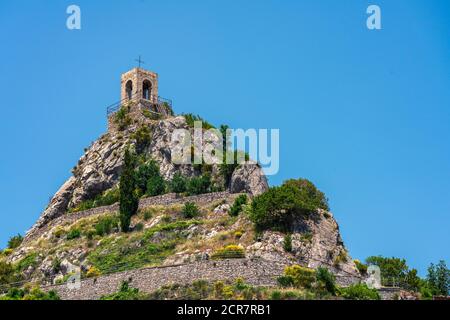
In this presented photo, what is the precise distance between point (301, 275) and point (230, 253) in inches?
250

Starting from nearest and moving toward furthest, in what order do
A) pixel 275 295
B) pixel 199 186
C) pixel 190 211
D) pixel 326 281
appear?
1. pixel 275 295
2. pixel 326 281
3. pixel 190 211
4. pixel 199 186

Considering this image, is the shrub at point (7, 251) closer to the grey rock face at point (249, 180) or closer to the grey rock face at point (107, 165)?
the grey rock face at point (107, 165)

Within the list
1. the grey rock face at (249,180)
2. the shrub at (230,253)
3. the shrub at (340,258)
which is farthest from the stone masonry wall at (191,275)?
the grey rock face at (249,180)

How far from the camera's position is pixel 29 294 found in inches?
2982

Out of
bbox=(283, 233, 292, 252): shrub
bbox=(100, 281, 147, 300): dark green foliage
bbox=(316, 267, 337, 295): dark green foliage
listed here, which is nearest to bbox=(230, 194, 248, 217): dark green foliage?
bbox=(283, 233, 292, 252): shrub

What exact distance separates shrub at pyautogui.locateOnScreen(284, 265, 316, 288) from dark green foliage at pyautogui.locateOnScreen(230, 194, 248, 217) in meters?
13.2

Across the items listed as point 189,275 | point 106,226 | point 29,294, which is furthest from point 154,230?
point 189,275

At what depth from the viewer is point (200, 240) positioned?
267 feet

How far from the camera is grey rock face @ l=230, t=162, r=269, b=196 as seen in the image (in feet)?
289

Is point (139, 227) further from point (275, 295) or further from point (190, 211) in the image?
point (275, 295)

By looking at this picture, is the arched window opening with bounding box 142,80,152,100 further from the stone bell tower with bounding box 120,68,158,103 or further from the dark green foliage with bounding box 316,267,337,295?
the dark green foliage with bounding box 316,267,337,295

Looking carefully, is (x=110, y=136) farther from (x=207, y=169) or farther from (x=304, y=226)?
(x=304, y=226)

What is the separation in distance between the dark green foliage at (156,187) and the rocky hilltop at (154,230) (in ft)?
2.88

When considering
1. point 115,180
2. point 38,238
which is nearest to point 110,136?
point 115,180
